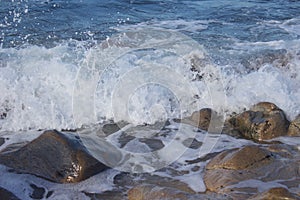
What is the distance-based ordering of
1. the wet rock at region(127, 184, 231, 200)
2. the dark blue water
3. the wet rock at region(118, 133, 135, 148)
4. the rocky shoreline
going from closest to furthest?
the wet rock at region(127, 184, 231, 200) → the rocky shoreline → the wet rock at region(118, 133, 135, 148) → the dark blue water

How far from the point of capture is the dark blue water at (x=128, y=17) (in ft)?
27.7

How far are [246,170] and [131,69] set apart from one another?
3.29 m

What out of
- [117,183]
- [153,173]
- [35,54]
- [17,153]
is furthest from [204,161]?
[35,54]

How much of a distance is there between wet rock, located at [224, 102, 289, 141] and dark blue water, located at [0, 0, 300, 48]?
2.98m

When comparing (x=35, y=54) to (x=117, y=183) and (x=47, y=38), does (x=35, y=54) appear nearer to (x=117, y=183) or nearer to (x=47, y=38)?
(x=47, y=38)

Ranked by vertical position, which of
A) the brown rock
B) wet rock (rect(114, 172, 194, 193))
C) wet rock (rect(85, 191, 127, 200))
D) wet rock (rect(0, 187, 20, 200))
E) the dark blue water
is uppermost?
the dark blue water

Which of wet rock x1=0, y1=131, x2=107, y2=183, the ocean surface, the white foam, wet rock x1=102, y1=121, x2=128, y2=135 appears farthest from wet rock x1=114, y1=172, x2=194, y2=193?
the white foam

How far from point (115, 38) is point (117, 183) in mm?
4723

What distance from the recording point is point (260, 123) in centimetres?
505

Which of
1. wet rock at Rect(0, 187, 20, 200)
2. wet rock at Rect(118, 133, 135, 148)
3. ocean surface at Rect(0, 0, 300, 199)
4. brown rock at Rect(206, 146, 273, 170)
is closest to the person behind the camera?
wet rock at Rect(0, 187, 20, 200)

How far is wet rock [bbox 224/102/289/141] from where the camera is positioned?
16.4 ft

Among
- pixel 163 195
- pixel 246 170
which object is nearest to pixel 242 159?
pixel 246 170

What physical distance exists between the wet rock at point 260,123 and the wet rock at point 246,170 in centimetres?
72

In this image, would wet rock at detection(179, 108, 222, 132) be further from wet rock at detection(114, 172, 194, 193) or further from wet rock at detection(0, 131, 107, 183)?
wet rock at detection(0, 131, 107, 183)
